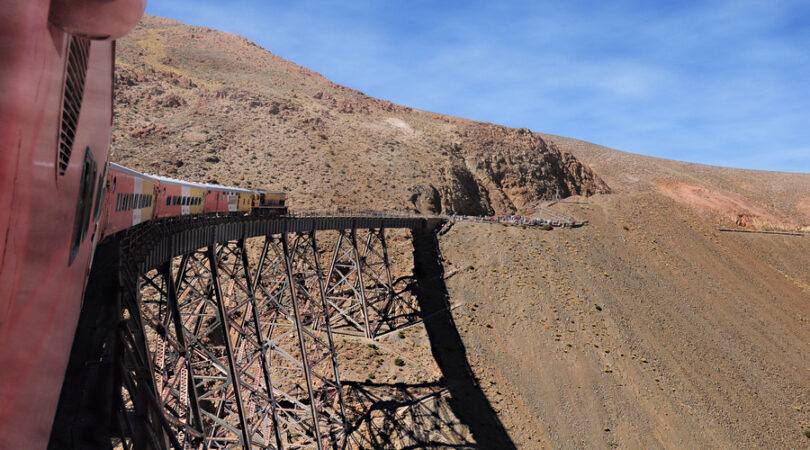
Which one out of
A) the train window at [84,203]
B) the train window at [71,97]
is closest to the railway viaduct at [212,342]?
the train window at [84,203]

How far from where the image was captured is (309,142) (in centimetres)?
5894

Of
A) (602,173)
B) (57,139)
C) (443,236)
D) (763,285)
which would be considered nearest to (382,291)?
(443,236)

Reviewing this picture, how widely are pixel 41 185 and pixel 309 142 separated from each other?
190ft

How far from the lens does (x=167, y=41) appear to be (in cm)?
8856

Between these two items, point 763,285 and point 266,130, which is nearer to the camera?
point 763,285

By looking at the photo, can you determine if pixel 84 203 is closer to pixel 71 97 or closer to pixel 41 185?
pixel 71 97

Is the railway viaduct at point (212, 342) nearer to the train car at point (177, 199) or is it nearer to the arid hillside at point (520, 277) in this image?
the train car at point (177, 199)

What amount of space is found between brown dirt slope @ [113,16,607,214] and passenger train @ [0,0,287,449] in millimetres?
44748

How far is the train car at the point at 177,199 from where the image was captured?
663 inches

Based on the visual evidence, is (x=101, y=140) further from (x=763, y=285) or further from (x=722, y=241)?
(x=722, y=241)

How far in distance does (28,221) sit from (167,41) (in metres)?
103

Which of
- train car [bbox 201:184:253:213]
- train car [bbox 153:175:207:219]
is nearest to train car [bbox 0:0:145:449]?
train car [bbox 153:175:207:219]

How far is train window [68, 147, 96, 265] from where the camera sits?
164 inches

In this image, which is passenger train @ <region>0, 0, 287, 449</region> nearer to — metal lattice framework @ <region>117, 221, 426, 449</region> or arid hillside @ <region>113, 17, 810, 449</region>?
metal lattice framework @ <region>117, 221, 426, 449</region>
